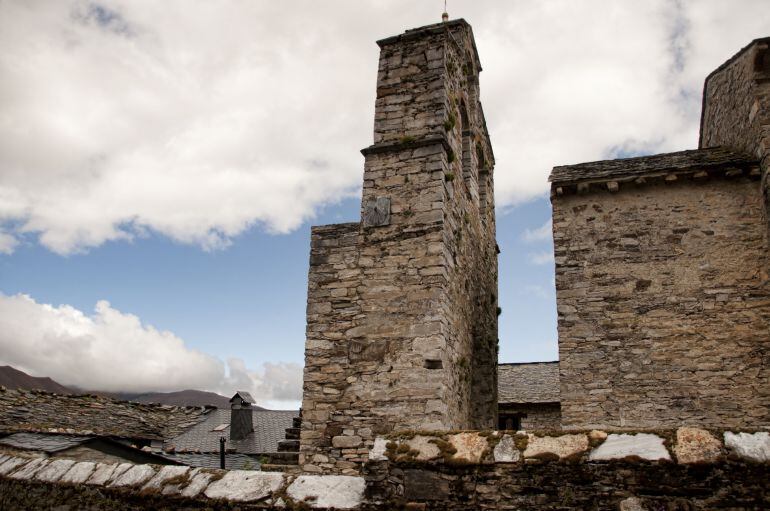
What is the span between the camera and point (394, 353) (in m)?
8.12

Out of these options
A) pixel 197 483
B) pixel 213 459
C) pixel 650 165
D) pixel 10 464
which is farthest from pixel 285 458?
pixel 213 459

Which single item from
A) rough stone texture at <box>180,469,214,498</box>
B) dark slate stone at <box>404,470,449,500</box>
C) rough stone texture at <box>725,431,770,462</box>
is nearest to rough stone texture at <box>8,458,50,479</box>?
rough stone texture at <box>180,469,214,498</box>

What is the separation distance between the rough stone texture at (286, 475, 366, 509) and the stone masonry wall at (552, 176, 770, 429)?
6.37 m

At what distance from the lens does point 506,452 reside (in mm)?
3090

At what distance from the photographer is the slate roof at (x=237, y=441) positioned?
19672 mm

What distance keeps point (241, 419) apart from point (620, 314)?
15.8 meters

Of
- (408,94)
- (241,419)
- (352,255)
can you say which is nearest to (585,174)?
(408,94)

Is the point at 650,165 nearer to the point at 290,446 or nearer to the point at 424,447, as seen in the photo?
the point at 290,446

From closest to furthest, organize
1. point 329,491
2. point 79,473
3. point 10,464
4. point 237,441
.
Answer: point 329,491 < point 79,473 < point 10,464 < point 237,441

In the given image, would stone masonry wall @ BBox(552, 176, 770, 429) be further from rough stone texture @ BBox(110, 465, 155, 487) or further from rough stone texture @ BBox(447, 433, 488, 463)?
rough stone texture @ BBox(110, 465, 155, 487)

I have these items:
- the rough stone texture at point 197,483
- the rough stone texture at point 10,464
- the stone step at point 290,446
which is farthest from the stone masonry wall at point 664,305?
the rough stone texture at point 10,464

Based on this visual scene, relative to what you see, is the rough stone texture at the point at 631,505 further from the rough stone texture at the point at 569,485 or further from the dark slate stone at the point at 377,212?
the dark slate stone at the point at 377,212

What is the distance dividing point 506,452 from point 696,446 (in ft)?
2.95

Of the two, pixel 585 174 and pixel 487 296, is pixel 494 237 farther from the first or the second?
pixel 585 174
